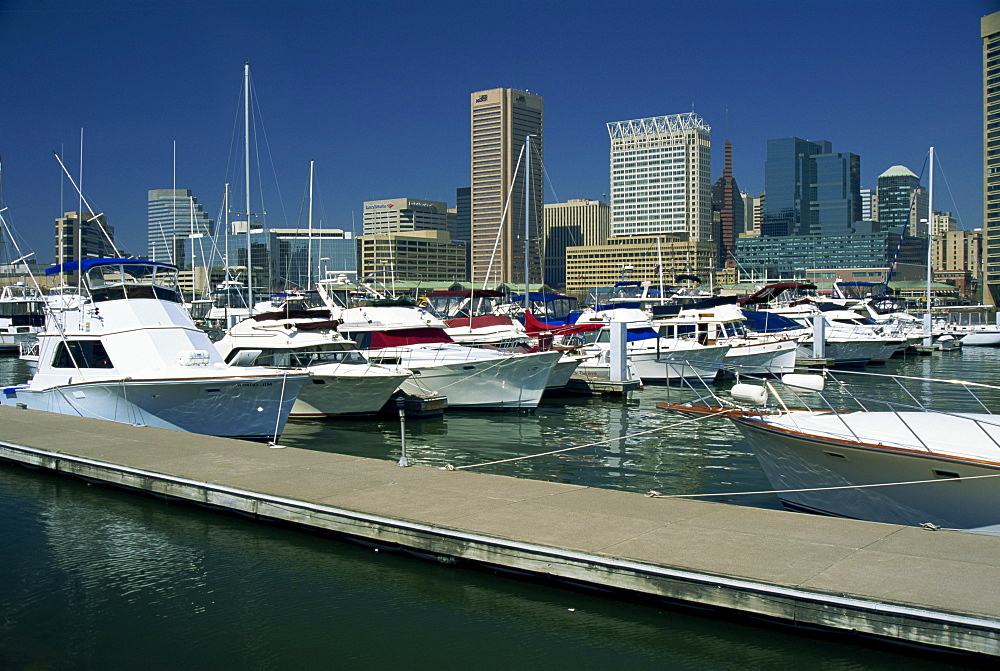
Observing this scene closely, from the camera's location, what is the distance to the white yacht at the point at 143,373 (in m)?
18.6

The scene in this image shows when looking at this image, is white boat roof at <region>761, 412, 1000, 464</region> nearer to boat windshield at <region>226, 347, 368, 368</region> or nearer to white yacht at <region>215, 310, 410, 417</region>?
white yacht at <region>215, 310, 410, 417</region>

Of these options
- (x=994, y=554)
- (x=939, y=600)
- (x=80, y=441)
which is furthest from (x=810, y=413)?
(x=80, y=441)

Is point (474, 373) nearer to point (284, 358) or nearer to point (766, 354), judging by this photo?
point (284, 358)

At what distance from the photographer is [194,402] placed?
1856 cm

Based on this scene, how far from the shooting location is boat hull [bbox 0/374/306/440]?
18453mm

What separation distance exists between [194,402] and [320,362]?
6802 mm

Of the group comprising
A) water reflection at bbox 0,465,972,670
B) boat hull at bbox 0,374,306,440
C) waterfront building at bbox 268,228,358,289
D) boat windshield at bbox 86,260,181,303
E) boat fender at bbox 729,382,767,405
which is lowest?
water reflection at bbox 0,465,972,670

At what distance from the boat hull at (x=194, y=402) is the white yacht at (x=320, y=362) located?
3.42 meters

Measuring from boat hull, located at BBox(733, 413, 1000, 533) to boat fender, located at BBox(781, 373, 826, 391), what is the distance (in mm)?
615

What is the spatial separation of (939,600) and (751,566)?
1628 millimetres

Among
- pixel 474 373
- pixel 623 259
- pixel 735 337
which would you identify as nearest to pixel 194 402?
pixel 474 373

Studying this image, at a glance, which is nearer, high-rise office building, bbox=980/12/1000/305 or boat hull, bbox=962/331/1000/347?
boat hull, bbox=962/331/1000/347

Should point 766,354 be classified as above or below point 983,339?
above

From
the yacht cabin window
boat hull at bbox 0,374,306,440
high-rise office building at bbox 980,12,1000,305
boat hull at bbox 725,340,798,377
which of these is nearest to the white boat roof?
boat hull at bbox 0,374,306,440
